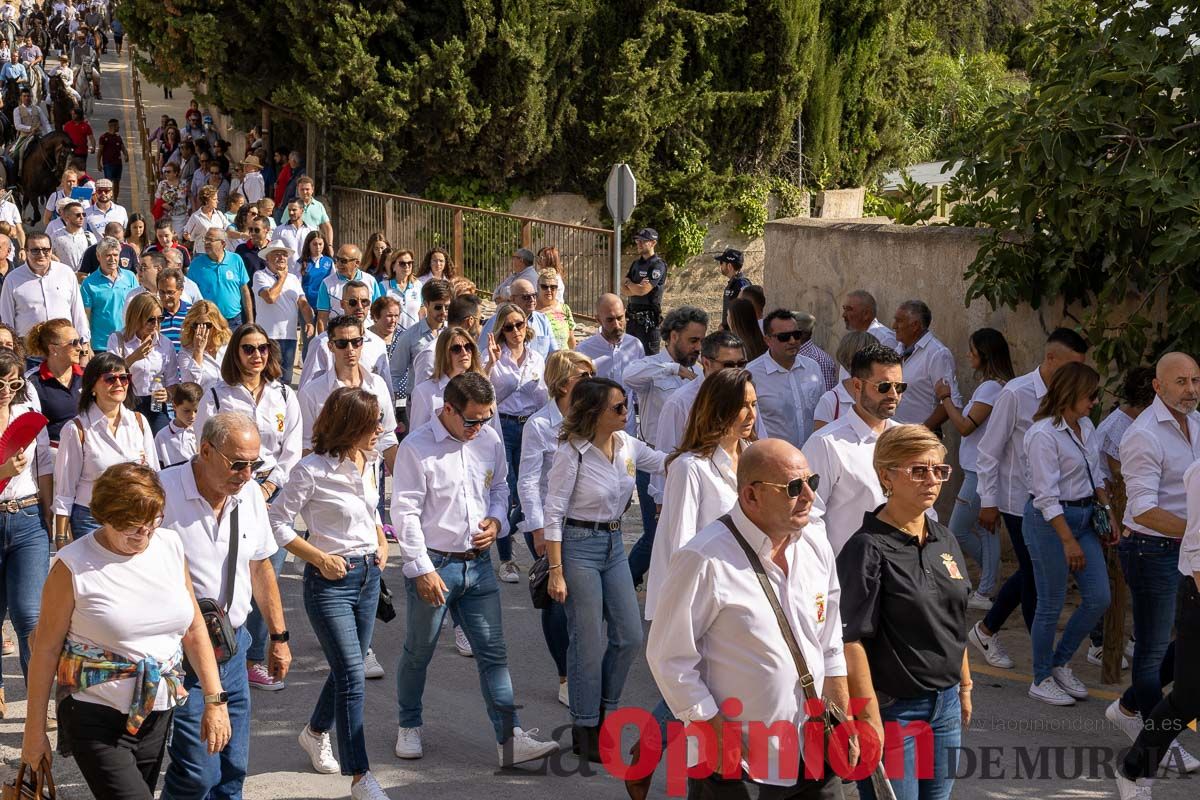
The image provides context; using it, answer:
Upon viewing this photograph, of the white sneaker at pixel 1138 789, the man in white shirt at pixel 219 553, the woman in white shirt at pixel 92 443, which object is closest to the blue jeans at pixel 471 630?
the man in white shirt at pixel 219 553

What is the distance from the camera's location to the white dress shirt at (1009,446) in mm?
8266

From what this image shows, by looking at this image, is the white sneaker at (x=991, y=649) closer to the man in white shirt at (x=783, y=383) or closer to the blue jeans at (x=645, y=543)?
the man in white shirt at (x=783, y=383)

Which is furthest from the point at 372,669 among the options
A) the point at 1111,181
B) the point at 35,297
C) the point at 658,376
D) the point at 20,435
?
the point at 35,297

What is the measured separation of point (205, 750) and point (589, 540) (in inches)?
82.5

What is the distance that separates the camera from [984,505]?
8.38 metres

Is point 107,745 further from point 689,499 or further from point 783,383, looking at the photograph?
point 783,383

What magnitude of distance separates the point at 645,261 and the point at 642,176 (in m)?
7.54

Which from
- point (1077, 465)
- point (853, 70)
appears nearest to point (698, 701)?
point (1077, 465)

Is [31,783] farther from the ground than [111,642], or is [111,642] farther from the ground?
[111,642]

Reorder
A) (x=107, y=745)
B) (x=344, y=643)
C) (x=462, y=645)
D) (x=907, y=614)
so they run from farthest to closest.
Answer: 1. (x=462, y=645)
2. (x=344, y=643)
3. (x=107, y=745)
4. (x=907, y=614)

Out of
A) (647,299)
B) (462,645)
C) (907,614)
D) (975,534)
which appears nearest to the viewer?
(907,614)

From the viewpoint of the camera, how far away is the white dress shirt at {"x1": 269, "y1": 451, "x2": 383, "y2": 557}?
657 centimetres

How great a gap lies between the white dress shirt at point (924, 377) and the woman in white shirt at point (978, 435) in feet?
0.18

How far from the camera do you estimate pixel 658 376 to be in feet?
30.2
